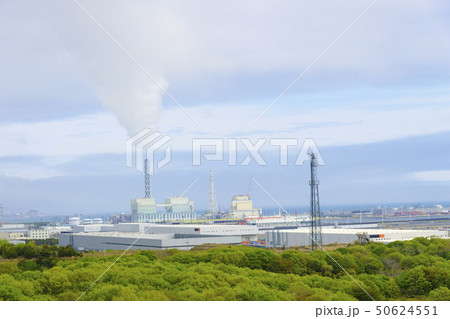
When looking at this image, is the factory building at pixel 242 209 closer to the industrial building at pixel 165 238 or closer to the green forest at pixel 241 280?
the industrial building at pixel 165 238

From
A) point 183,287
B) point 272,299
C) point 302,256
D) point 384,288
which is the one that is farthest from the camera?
point 302,256

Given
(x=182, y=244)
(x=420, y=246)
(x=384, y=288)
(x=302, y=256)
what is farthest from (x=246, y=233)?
(x=384, y=288)

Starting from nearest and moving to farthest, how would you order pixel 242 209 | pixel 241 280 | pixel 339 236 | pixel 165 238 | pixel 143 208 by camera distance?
pixel 241 280
pixel 339 236
pixel 165 238
pixel 143 208
pixel 242 209

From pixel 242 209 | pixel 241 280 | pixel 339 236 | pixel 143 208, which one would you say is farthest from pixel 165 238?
pixel 242 209

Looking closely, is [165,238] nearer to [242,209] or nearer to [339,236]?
[339,236]

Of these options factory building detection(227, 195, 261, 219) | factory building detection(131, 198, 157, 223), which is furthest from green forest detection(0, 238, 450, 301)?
factory building detection(227, 195, 261, 219)

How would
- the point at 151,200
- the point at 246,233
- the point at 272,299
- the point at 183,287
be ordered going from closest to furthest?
the point at 272,299 < the point at 183,287 < the point at 246,233 < the point at 151,200
